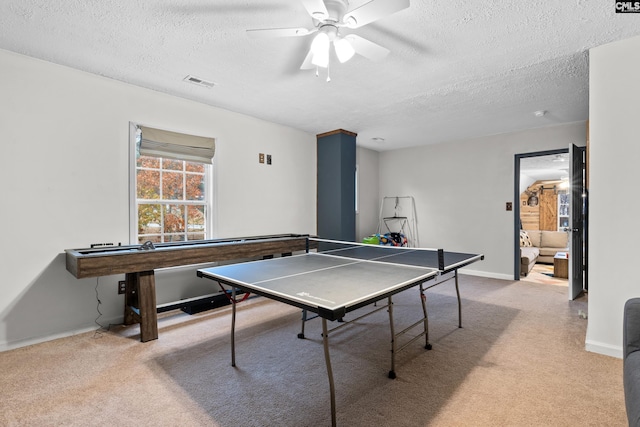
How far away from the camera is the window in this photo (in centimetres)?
341

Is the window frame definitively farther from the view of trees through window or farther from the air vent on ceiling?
the air vent on ceiling

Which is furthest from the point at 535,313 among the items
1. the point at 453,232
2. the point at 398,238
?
the point at 398,238

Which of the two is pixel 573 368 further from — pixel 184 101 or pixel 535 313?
pixel 184 101

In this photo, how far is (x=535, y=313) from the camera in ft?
11.3

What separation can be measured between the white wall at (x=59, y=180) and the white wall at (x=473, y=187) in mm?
4367

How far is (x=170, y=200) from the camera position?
11.9 ft

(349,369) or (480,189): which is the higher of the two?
(480,189)

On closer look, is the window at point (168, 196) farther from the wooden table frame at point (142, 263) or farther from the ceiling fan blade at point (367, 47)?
the ceiling fan blade at point (367, 47)

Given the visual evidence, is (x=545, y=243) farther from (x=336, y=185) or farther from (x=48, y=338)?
(x=48, y=338)

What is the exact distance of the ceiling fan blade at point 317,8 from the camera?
1.71 meters

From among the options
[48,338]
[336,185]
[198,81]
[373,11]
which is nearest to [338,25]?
[373,11]

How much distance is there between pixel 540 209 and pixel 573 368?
8.87m

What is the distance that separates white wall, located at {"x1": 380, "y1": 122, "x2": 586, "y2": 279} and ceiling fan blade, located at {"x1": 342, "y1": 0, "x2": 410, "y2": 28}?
4403 millimetres

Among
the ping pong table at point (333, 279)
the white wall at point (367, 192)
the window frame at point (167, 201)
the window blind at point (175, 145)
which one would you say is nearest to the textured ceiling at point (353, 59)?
the window blind at point (175, 145)
